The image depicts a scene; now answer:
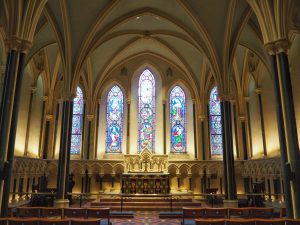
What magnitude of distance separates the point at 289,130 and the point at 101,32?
39.8ft

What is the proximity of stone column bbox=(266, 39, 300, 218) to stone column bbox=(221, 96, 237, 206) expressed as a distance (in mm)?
5056

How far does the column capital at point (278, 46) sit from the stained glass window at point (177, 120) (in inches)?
519

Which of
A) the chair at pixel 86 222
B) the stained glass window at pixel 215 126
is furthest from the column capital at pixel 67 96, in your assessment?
the stained glass window at pixel 215 126

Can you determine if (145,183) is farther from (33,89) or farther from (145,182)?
(33,89)

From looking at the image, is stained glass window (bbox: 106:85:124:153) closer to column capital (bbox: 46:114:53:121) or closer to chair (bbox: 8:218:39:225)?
column capital (bbox: 46:114:53:121)

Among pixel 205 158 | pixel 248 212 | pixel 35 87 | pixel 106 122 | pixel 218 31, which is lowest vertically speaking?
pixel 248 212

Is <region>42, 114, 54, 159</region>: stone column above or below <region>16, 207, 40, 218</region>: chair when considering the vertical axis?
above

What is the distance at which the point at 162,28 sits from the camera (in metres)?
20.5

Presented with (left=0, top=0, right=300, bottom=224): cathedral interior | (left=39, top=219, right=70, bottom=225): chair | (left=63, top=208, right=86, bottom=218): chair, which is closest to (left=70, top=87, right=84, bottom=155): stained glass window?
(left=0, top=0, right=300, bottom=224): cathedral interior

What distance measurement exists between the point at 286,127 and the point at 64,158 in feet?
35.5

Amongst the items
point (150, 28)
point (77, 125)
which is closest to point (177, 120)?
point (150, 28)

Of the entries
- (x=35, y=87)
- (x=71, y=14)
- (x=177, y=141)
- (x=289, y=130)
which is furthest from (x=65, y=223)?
(x=177, y=141)

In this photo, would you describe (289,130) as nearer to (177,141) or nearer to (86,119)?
(177,141)

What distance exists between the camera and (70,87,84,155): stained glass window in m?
22.9
